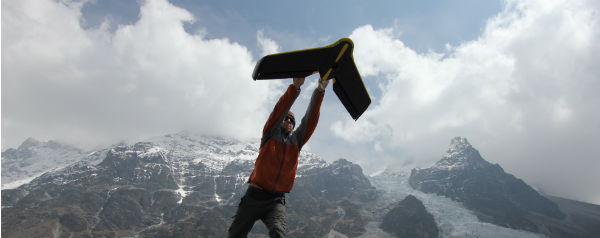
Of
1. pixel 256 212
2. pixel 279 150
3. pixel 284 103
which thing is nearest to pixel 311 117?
pixel 284 103

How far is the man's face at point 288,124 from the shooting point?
8.19m

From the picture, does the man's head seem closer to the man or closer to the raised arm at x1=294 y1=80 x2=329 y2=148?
the man

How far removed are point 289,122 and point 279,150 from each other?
788 millimetres

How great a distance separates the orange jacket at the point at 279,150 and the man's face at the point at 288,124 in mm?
105

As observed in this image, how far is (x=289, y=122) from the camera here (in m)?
8.26

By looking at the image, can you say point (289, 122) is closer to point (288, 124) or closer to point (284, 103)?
point (288, 124)

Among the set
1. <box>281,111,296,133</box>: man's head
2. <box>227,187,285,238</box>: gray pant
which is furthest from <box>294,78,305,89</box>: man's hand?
Answer: <box>227,187,285,238</box>: gray pant

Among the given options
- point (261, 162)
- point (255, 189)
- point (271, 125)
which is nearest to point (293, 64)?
point (271, 125)

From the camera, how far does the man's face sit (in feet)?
26.9

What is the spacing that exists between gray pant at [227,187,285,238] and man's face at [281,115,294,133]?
1.60 meters

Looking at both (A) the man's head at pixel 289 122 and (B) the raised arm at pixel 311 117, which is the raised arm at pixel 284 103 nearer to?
(A) the man's head at pixel 289 122

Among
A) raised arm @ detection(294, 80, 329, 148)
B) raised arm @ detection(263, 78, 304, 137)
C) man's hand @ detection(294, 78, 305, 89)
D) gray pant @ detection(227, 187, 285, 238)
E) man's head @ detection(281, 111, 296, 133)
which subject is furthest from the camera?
man's head @ detection(281, 111, 296, 133)

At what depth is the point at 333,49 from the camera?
25.9ft

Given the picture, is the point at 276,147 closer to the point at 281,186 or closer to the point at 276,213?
the point at 281,186
